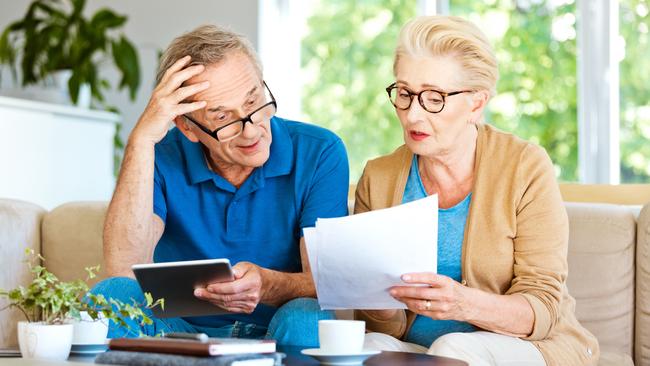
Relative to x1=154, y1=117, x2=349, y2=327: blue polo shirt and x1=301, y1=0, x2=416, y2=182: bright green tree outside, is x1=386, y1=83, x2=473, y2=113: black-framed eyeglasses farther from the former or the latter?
x1=301, y1=0, x2=416, y2=182: bright green tree outside

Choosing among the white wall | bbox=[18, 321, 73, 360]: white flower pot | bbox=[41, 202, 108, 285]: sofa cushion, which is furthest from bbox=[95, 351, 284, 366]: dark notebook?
the white wall

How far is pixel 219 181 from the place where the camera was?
7.69ft

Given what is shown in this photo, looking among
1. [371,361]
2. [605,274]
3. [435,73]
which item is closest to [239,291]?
[371,361]

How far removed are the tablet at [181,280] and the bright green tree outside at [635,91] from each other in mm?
2982

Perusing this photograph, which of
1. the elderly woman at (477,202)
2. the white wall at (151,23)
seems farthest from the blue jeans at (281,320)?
the white wall at (151,23)

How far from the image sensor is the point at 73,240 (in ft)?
9.14

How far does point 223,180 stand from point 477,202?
0.63 m

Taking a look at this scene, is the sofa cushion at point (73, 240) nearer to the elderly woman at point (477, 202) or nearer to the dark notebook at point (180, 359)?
the elderly woman at point (477, 202)

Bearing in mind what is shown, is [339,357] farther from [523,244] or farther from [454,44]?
[454,44]

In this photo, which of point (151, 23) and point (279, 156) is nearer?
point (279, 156)

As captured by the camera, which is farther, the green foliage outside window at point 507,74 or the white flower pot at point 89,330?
the green foliage outside window at point 507,74

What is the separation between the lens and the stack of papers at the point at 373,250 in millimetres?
1729

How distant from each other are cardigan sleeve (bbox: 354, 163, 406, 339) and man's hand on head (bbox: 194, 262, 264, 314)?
0.93 ft

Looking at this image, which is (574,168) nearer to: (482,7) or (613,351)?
(482,7)
